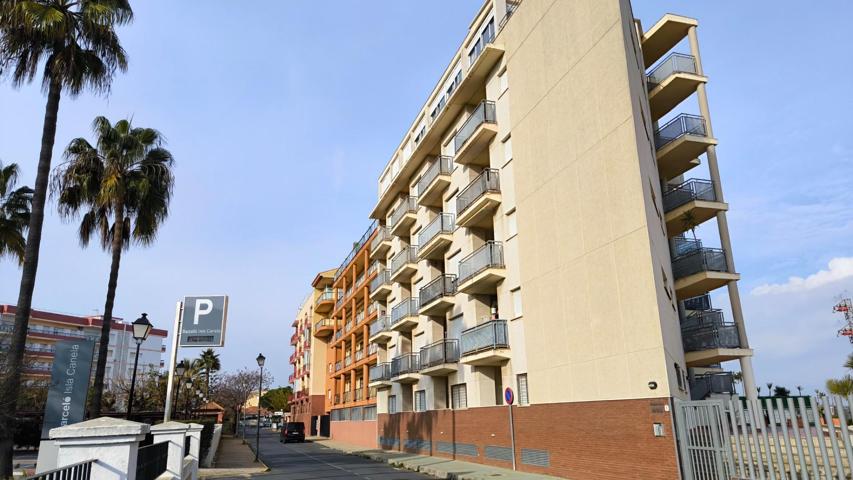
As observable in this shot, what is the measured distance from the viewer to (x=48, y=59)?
696 inches

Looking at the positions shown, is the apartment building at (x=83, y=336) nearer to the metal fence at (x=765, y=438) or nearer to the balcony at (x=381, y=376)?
the balcony at (x=381, y=376)

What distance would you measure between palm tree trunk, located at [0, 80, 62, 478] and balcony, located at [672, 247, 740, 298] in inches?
813

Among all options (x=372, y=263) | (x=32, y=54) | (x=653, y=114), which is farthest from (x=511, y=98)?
(x=372, y=263)

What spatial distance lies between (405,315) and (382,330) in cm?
512

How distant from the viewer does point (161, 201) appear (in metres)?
23.9

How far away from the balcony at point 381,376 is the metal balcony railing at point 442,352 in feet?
25.8

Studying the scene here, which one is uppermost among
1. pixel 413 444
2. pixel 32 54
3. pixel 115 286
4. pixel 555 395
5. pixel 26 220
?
pixel 32 54

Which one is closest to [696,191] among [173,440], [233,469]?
[173,440]

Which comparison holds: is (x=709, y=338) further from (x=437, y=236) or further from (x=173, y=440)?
(x=173, y=440)

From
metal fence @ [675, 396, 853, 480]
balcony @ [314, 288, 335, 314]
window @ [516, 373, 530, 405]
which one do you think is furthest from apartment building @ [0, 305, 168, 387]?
metal fence @ [675, 396, 853, 480]

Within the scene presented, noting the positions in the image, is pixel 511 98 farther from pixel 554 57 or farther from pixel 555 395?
pixel 555 395

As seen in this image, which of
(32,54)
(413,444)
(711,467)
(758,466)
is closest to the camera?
(758,466)

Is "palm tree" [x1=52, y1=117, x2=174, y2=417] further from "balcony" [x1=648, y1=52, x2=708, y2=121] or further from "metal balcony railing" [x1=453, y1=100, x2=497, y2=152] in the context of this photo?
"balcony" [x1=648, y1=52, x2=708, y2=121]

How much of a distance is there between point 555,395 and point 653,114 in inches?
500
